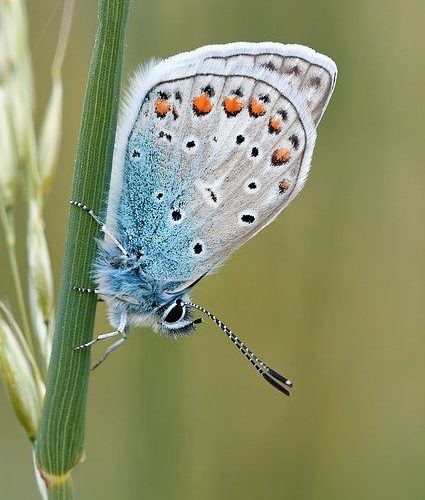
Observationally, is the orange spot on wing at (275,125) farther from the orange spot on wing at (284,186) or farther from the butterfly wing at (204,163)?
the orange spot on wing at (284,186)

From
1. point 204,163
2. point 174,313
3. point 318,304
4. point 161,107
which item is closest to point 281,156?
point 204,163

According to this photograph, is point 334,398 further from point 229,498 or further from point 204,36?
point 204,36

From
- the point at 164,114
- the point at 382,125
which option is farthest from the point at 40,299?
the point at 382,125

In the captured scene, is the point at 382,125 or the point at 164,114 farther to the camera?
the point at 382,125

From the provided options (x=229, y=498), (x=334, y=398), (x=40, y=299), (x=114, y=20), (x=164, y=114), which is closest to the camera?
(x=114, y=20)

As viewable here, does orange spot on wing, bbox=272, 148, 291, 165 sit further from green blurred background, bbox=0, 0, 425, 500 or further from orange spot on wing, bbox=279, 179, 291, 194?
green blurred background, bbox=0, 0, 425, 500

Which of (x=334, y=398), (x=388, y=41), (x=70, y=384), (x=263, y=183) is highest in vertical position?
(x=388, y=41)

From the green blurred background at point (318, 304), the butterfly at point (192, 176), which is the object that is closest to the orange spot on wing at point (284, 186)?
the butterfly at point (192, 176)
